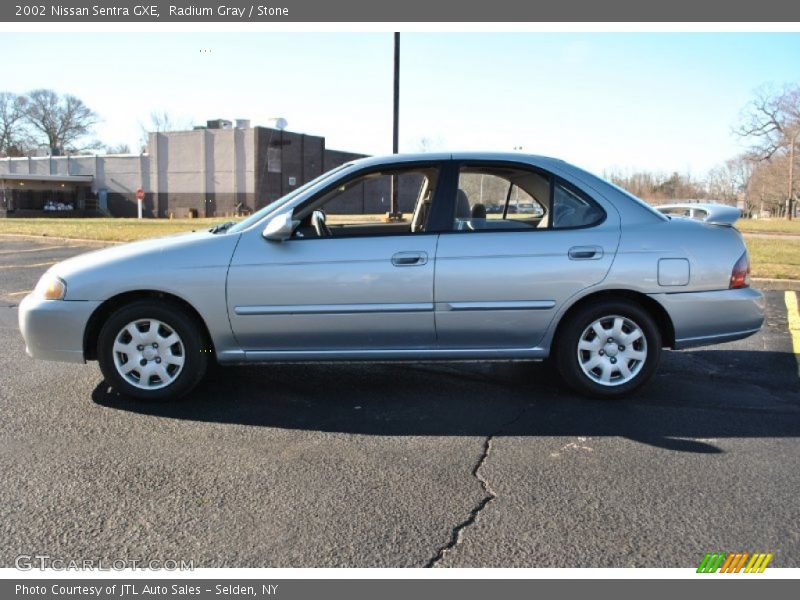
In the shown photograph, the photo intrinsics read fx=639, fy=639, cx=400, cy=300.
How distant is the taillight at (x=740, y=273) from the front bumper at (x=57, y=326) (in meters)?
4.45

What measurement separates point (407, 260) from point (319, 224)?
2.45ft

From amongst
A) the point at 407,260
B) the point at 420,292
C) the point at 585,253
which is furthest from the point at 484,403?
the point at 585,253

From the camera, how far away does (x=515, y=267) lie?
4.42 metres

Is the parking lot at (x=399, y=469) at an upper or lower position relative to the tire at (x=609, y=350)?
lower

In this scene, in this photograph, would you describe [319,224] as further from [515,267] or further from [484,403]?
[484,403]

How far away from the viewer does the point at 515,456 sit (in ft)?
11.9

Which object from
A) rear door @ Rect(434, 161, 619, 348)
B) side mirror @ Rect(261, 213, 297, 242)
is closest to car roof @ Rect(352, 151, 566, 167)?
rear door @ Rect(434, 161, 619, 348)

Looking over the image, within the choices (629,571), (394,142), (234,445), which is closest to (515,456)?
(629,571)

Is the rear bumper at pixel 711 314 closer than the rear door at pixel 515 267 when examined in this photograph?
No

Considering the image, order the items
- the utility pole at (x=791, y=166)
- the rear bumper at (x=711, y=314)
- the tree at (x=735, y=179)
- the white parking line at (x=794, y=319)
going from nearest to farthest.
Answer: the rear bumper at (x=711, y=314) → the white parking line at (x=794, y=319) → the utility pole at (x=791, y=166) → the tree at (x=735, y=179)

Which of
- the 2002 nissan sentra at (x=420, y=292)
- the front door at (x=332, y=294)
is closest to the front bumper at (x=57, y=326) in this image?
the 2002 nissan sentra at (x=420, y=292)

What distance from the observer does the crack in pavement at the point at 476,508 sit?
8.59 feet

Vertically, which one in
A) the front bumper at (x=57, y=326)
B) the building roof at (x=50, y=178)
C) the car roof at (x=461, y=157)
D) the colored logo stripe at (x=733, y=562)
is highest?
the building roof at (x=50, y=178)

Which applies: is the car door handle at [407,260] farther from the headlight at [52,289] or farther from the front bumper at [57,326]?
the headlight at [52,289]
